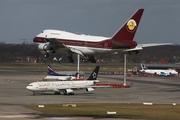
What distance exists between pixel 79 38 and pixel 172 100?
778 inches

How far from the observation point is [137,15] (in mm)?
94812

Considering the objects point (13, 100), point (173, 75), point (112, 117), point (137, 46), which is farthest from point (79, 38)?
point (173, 75)

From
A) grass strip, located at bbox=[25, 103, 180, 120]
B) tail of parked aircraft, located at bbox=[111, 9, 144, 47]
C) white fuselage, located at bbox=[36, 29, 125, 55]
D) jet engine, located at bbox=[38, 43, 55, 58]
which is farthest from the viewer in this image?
tail of parked aircraft, located at bbox=[111, 9, 144, 47]

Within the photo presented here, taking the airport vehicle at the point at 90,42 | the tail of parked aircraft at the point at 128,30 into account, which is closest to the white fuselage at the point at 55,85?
the airport vehicle at the point at 90,42

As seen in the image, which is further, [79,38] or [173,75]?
[173,75]

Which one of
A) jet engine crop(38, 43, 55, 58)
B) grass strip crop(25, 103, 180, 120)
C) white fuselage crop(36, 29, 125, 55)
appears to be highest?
white fuselage crop(36, 29, 125, 55)

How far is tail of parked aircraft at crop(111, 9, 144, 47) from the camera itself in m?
93.8

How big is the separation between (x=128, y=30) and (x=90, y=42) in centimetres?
757

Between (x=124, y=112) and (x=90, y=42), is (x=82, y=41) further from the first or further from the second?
(x=124, y=112)

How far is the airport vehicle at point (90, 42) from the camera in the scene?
90.7m

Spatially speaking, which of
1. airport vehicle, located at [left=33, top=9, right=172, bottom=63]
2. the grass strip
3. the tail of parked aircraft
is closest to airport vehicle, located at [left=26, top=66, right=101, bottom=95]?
airport vehicle, located at [left=33, top=9, right=172, bottom=63]

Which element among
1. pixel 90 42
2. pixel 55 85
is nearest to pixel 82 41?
pixel 90 42

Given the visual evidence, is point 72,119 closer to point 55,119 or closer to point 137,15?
point 55,119

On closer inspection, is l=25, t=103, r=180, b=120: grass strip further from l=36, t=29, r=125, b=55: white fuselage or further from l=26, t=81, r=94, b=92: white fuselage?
l=26, t=81, r=94, b=92: white fuselage
